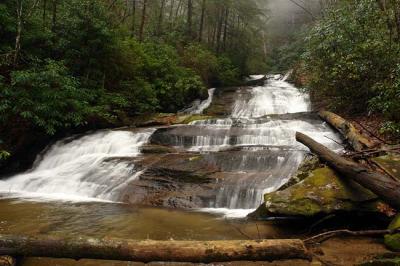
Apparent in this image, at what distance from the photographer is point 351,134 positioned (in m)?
11.2

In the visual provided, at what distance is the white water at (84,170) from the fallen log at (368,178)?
5.13m

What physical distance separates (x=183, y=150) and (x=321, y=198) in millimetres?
6493

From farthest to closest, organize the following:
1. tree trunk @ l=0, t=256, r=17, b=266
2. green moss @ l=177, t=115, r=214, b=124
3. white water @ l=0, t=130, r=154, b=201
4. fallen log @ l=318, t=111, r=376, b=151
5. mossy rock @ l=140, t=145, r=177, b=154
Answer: green moss @ l=177, t=115, r=214, b=124
mossy rock @ l=140, t=145, r=177, b=154
white water @ l=0, t=130, r=154, b=201
fallen log @ l=318, t=111, r=376, b=151
tree trunk @ l=0, t=256, r=17, b=266

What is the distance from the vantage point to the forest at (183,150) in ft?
18.2

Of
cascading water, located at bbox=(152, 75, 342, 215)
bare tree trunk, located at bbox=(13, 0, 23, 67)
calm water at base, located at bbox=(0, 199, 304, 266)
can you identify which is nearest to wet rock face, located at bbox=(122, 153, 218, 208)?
cascading water, located at bbox=(152, 75, 342, 215)

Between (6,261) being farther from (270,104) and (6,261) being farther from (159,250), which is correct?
(270,104)

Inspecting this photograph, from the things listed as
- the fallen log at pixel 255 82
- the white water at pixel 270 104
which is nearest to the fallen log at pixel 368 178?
the white water at pixel 270 104

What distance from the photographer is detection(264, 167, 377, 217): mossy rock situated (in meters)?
6.44

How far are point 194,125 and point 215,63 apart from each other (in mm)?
12335

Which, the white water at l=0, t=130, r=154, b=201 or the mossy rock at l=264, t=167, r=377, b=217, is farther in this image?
the white water at l=0, t=130, r=154, b=201

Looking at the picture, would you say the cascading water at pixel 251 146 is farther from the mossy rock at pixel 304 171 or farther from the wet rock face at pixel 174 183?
the mossy rock at pixel 304 171

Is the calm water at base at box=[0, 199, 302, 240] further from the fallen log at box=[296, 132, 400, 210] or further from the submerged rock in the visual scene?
the submerged rock

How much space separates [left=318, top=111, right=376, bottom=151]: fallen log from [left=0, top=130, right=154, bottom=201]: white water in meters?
6.00

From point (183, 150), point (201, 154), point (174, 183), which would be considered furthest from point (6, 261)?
point (183, 150)
